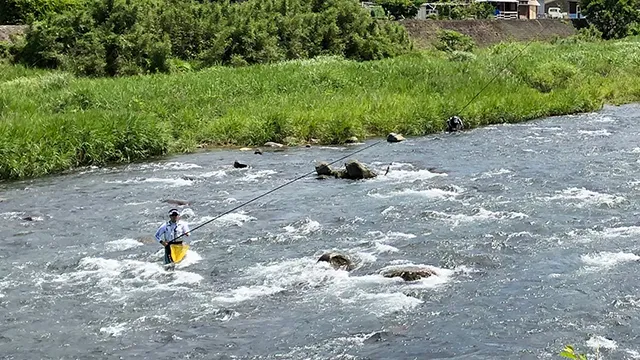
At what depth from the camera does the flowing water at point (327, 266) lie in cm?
1175

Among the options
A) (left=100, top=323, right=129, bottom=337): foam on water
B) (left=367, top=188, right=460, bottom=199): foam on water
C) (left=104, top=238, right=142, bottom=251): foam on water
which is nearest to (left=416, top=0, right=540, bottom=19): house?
(left=367, top=188, right=460, bottom=199): foam on water

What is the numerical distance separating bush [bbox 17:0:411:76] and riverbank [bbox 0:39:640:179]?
9.58 ft

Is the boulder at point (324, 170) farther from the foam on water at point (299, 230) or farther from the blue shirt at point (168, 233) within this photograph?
the blue shirt at point (168, 233)

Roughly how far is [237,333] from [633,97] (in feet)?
109

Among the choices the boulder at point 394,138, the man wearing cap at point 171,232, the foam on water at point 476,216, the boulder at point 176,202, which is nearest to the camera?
the man wearing cap at point 171,232

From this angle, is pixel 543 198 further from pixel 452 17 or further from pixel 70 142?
pixel 452 17

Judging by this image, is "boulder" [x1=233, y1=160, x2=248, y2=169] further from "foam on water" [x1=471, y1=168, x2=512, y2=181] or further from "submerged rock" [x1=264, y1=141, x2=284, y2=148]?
"foam on water" [x1=471, y1=168, x2=512, y2=181]

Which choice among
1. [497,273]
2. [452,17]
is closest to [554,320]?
[497,273]

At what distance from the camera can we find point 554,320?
12.1 metres

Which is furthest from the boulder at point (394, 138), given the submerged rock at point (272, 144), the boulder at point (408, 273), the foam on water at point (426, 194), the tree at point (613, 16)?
the tree at point (613, 16)

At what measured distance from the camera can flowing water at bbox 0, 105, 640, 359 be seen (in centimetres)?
1175

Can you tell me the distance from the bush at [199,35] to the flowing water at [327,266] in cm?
1631

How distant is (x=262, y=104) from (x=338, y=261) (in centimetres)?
1791

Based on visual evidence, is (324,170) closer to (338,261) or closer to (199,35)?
(338,261)
